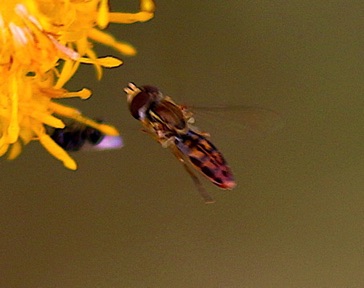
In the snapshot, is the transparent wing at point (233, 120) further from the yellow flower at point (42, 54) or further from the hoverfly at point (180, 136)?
the yellow flower at point (42, 54)

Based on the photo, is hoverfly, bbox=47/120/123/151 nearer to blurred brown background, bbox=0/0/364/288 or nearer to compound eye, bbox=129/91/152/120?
compound eye, bbox=129/91/152/120

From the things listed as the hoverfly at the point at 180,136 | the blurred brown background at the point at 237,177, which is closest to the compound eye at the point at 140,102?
the hoverfly at the point at 180,136

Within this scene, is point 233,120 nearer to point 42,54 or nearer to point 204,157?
point 204,157

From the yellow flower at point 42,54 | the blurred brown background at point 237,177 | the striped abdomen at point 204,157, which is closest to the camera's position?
the yellow flower at point 42,54

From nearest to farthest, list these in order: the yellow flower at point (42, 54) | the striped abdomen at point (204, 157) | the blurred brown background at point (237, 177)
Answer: the yellow flower at point (42, 54) → the striped abdomen at point (204, 157) → the blurred brown background at point (237, 177)

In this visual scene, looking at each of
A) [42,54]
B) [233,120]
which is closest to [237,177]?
[233,120]

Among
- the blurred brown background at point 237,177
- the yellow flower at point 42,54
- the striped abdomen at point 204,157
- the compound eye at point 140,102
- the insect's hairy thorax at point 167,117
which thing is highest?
the yellow flower at point 42,54
